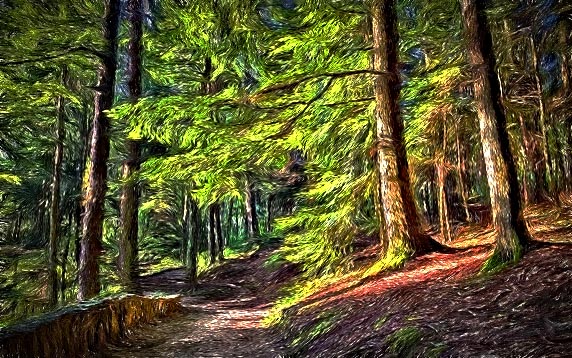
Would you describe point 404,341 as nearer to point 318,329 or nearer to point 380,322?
point 380,322

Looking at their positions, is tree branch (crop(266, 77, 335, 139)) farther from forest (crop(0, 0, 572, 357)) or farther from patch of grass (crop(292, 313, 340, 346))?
patch of grass (crop(292, 313, 340, 346))

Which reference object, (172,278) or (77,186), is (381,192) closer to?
(77,186)

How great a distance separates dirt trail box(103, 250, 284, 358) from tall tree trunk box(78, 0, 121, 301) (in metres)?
1.46

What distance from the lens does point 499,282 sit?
14.1 ft

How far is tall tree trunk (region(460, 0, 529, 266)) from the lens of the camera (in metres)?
4.80

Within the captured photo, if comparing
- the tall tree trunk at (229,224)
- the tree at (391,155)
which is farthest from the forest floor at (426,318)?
the tall tree trunk at (229,224)

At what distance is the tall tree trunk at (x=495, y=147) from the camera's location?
4.80 m

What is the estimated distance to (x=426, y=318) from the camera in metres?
4.12

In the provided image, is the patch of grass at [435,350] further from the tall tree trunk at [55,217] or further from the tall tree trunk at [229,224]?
the tall tree trunk at [229,224]

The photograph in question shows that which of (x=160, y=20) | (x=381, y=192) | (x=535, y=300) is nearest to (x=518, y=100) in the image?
(x=381, y=192)

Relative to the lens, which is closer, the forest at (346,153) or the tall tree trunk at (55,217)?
the forest at (346,153)

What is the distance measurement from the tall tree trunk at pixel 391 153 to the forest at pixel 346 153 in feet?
0.09

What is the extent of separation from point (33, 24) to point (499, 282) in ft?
29.4

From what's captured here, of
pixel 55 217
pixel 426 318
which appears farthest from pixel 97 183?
pixel 426 318
